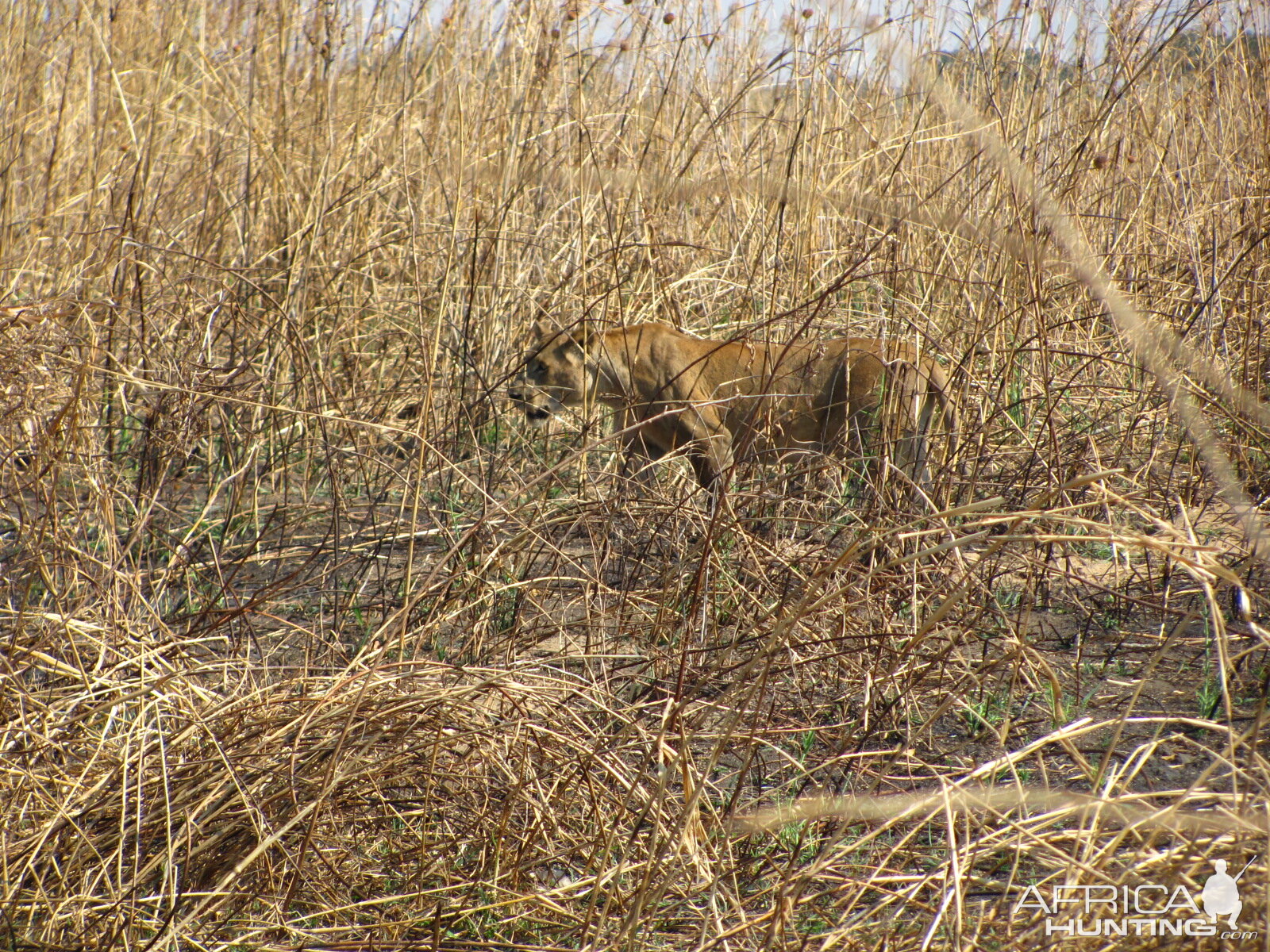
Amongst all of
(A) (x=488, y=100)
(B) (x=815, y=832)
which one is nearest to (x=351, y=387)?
(A) (x=488, y=100)

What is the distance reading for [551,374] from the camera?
15.5 feet

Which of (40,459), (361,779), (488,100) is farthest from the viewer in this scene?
(488,100)

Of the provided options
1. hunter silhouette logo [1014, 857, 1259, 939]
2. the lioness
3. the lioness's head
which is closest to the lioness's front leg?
the lioness

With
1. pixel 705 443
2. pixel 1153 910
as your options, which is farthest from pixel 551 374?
pixel 1153 910

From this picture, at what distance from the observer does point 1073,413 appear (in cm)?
404

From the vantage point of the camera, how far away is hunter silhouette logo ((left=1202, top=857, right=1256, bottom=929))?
1431 mm

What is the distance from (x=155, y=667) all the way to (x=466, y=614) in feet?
2.67

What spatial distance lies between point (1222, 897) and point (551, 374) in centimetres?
358

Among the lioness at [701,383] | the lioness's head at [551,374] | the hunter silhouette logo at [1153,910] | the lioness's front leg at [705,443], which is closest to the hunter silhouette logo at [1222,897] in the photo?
the hunter silhouette logo at [1153,910]

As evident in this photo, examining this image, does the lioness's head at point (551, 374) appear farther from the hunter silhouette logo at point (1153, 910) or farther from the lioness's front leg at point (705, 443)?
the hunter silhouette logo at point (1153, 910)

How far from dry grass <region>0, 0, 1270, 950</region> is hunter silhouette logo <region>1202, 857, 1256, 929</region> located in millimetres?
22

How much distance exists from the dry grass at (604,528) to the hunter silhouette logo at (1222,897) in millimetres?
22

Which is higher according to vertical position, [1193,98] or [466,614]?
[1193,98]

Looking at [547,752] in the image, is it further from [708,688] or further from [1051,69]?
[1051,69]
